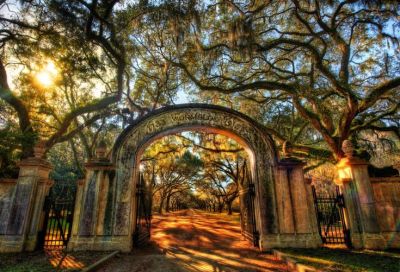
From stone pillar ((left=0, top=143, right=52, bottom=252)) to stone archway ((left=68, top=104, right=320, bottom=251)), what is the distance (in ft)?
3.61

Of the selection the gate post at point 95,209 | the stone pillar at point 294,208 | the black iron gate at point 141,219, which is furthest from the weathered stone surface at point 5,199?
the stone pillar at point 294,208

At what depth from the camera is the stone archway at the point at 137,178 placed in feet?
23.0

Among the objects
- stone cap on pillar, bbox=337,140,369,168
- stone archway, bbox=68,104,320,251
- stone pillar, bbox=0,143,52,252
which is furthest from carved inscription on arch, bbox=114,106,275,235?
stone pillar, bbox=0,143,52,252

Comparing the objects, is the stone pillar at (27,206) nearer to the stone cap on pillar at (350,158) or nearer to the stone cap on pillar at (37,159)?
the stone cap on pillar at (37,159)

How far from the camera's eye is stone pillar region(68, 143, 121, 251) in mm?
6863

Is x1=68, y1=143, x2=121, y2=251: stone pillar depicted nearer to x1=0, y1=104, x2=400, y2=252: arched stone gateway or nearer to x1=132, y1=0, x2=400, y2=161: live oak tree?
x1=0, y1=104, x2=400, y2=252: arched stone gateway

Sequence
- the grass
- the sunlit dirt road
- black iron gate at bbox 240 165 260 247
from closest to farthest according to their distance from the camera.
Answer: the grass, the sunlit dirt road, black iron gate at bbox 240 165 260 247

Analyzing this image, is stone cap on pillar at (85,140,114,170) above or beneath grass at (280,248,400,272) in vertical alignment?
above

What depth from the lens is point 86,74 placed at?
1020 cm

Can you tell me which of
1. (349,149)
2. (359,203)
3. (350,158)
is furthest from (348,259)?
(349,149)

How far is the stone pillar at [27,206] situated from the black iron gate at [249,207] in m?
6.73

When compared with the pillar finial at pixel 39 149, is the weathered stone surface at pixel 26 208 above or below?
below

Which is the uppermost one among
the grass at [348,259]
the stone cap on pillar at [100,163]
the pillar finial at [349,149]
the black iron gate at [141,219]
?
the pillar finial at [349,149]

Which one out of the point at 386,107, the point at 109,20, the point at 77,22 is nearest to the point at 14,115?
the point at 77,22
